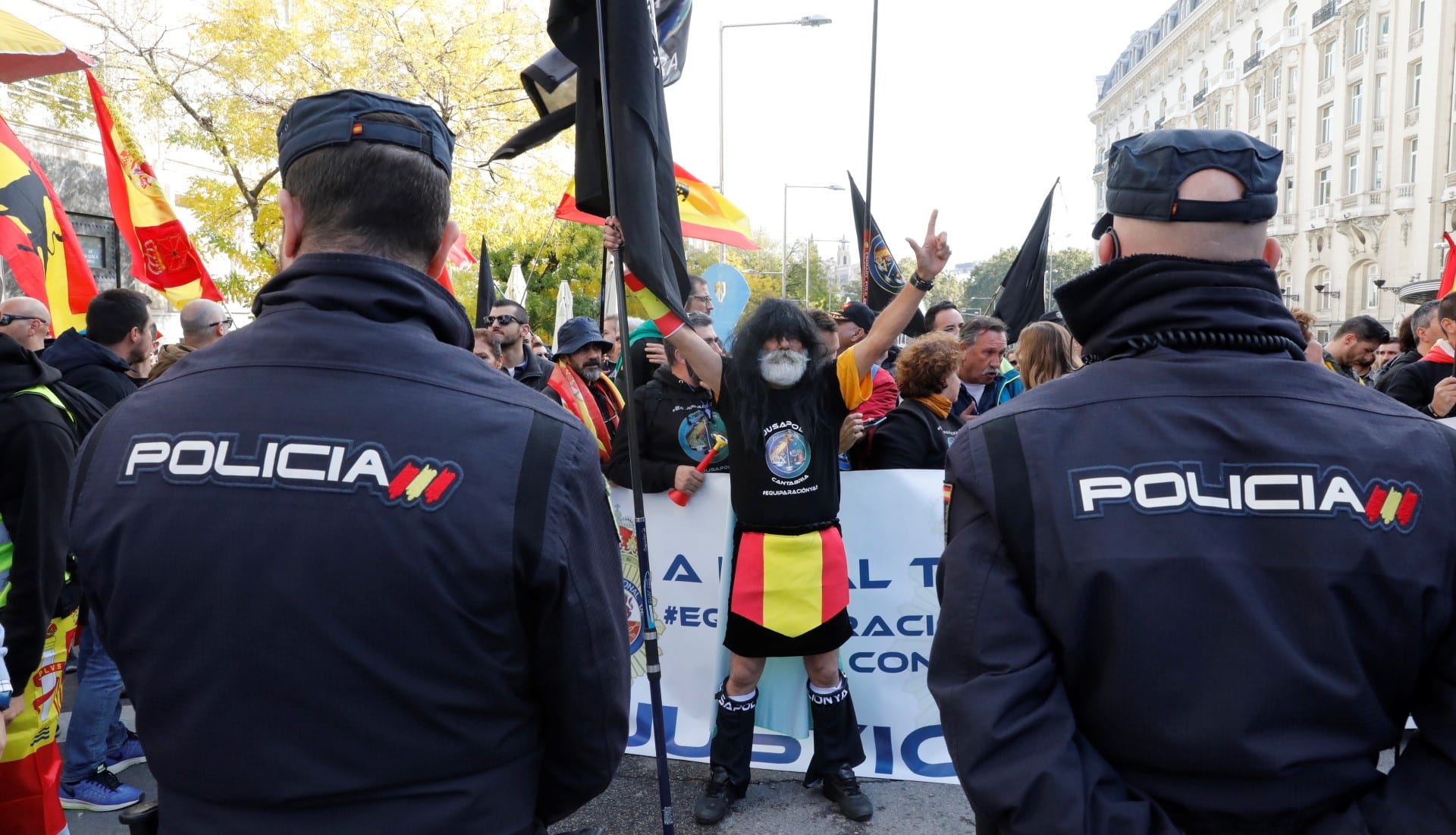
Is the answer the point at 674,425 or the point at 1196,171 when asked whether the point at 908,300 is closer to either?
the point at 674,425

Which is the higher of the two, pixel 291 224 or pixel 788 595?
pixel 291 224

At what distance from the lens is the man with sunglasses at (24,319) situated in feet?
15.5

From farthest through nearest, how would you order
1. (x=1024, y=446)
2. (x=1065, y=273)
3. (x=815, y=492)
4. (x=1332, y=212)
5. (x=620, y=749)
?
1. (x=1065, y=273)
2. (x=1332, y=212)
3. (x=815, y=492)
4. (x=620, y=749)
5. (x=1024, y=446)

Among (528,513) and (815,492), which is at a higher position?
(528,513)

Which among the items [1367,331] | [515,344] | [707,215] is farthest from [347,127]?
[1367,331]

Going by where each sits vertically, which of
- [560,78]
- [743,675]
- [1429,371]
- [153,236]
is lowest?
[743,675]

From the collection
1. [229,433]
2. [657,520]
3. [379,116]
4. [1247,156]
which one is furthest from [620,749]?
[657,520]

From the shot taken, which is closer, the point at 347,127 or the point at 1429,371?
the point at 347,127

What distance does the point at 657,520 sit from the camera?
4996mm

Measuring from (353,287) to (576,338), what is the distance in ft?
16.1

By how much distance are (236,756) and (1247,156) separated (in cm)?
182

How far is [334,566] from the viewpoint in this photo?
150cm

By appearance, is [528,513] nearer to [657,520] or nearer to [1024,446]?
[1024,446]

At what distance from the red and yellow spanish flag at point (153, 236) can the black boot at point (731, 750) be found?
5905 millimetres
